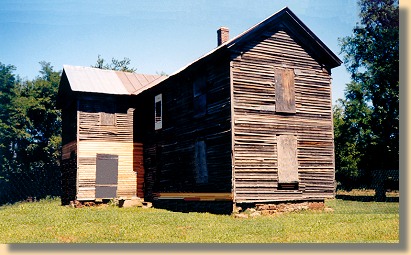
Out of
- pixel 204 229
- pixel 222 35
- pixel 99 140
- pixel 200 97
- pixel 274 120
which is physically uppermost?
pixel 222 35

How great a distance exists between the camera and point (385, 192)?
25.2m

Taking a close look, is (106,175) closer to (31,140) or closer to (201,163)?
(201,163)

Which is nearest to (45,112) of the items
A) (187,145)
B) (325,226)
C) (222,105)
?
(187,145)

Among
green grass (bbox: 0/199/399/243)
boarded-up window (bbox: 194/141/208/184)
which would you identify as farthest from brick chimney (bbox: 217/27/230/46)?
green grass (bbox: 0/199/399/243)

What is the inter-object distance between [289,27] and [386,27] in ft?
20.2

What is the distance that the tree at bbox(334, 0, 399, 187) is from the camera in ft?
76.1

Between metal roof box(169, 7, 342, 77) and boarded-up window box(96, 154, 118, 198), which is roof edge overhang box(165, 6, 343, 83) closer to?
metal roof box(169, 7, 342, 77)

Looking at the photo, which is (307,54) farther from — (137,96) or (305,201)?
(137,96)

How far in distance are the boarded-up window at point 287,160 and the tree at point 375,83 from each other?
310 inches

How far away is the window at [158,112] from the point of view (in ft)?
81.7

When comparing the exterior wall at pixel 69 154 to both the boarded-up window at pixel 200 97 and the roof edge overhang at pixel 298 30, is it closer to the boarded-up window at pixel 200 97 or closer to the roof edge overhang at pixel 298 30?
the boarded-up window at pixel 200 97

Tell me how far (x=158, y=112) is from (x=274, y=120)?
324 inches

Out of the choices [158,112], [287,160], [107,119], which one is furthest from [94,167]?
[287,160]

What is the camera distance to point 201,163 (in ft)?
67.4
